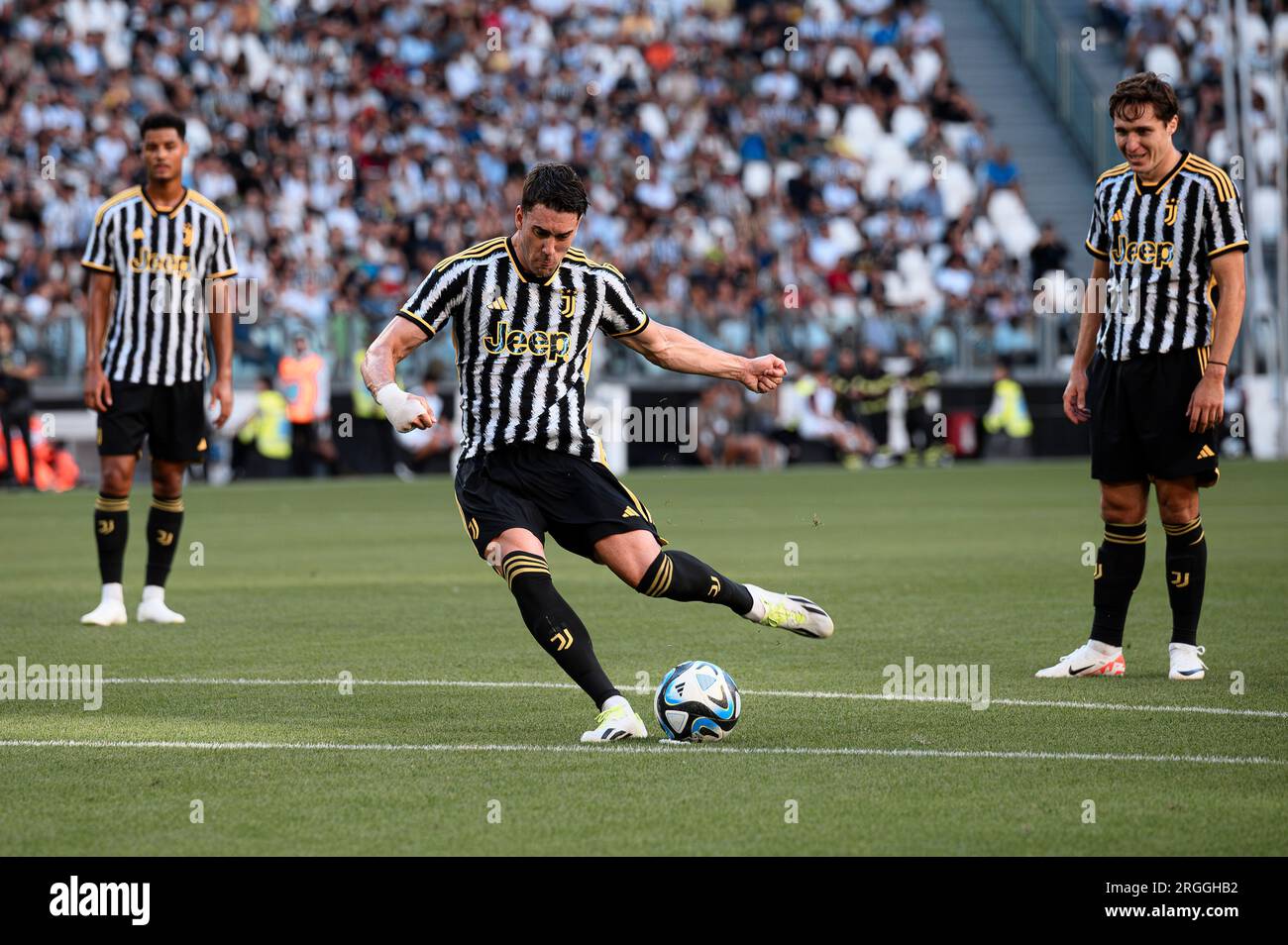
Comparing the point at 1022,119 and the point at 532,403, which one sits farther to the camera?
the point at 1022,119

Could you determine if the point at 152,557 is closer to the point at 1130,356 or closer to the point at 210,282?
the point at 210,282

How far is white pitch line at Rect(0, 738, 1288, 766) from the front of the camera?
248 inches

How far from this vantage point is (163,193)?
1062 cm

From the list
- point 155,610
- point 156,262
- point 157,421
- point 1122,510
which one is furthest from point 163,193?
point 1122,510

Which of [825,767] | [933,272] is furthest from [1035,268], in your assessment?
[825,767]

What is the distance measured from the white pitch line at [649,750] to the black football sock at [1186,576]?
2.03m

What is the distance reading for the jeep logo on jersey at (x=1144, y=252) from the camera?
26.7ft

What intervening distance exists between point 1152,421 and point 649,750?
283cm

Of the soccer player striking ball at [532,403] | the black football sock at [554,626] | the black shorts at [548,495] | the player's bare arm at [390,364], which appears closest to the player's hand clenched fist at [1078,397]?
the soccer player striking ball at [532,403]

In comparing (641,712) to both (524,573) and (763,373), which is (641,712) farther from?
(763,373)

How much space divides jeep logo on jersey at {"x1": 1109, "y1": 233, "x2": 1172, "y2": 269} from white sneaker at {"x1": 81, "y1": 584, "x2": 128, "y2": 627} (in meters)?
5.51

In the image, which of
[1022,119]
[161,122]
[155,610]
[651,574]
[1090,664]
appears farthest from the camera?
[1022,119]

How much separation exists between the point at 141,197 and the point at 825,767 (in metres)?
5.99
